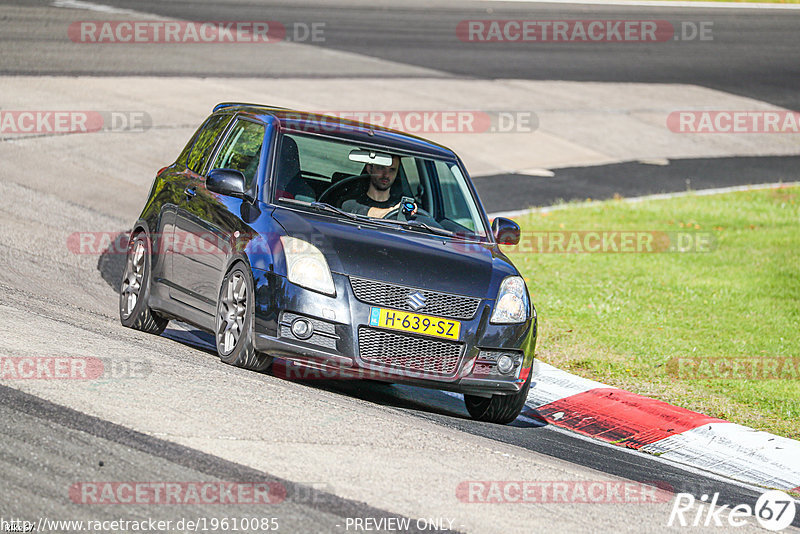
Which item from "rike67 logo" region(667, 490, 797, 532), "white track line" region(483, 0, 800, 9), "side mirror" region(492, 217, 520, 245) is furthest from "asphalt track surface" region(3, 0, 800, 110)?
"rike67 logo" region(667, 490, 797, 532)

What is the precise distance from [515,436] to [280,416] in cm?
205

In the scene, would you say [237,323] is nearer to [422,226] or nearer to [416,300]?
[416,300]

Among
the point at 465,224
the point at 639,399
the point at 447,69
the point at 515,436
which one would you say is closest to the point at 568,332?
the point at 639,399

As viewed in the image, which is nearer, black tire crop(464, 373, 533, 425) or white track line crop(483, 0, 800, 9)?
black tire crop(464, 373, 533, 425)

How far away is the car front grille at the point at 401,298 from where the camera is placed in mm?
7375

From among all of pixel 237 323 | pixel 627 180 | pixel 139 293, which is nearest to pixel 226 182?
pixel 237 323

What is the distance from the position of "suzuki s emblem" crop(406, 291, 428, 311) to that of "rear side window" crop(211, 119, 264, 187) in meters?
1.62

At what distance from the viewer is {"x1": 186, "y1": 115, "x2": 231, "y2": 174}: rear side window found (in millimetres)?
9250

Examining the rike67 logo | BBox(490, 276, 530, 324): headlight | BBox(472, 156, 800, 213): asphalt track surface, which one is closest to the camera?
the rike67 logo

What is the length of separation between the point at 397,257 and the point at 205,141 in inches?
100

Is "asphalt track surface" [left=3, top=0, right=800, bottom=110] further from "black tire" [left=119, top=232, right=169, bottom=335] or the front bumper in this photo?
the front bumper

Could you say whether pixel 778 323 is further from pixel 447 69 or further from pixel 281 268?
pixel 447 69

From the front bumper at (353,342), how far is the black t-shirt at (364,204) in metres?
1.23

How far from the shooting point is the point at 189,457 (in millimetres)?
5512
